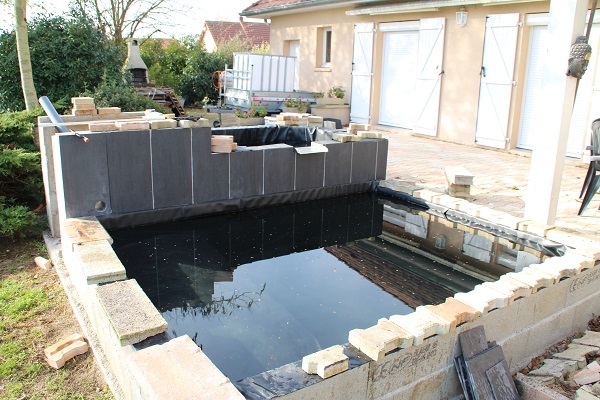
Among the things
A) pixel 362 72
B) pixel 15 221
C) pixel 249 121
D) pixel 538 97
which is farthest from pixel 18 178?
pixel 362 72

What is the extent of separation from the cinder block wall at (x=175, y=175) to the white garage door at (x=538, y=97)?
436cm

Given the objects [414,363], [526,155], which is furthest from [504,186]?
[414,363]

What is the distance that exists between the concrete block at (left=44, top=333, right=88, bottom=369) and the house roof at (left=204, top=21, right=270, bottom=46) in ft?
109

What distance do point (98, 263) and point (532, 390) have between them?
2702mm

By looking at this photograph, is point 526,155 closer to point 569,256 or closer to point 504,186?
point 504,186

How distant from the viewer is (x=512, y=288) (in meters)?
3.06

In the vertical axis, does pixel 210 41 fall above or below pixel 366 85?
above

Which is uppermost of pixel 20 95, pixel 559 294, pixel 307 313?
pixel 20 95

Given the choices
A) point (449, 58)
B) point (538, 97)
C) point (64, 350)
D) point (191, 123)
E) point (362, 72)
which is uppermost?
point (449, 58)

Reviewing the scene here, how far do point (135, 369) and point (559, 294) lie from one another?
2.69m

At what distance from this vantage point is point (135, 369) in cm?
218

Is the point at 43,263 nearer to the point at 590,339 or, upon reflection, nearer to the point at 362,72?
the point at 590,339

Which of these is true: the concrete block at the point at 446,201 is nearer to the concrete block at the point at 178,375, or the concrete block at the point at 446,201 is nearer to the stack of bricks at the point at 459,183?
the stack of bricks at the point at 459,183

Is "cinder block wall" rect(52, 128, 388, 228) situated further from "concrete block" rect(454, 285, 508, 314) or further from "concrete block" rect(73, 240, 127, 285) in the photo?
Answer: "concrete block" rect(454, 285, 508, 314)
